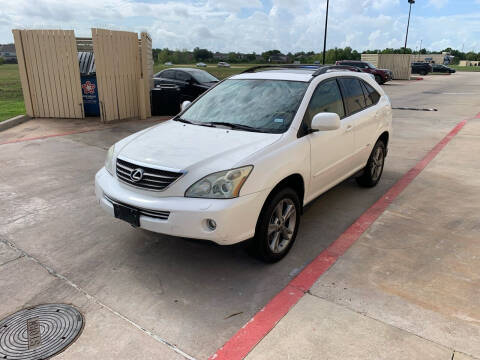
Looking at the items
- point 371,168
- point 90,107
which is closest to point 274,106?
point 371,168

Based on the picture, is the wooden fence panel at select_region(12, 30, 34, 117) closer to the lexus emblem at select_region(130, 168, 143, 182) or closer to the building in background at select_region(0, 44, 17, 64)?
the lexus emblem at select_region(130, 168, 143, 182)

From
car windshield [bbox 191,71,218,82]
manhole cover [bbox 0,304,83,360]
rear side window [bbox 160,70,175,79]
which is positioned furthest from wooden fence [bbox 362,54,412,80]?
manhole cover [bbox 0,304,83,360]

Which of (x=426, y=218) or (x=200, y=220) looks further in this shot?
(x=426, y=218)

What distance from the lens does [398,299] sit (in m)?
3.13

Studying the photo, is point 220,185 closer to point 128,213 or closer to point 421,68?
point 128,213

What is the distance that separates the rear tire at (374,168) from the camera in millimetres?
5551

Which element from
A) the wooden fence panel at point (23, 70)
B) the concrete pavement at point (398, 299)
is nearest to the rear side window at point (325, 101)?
the concrete pavement at point (398, 299)

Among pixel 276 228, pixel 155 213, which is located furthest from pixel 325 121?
pixel 155 213

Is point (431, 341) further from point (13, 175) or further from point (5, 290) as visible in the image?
point (13, 175)

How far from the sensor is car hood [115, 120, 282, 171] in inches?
128

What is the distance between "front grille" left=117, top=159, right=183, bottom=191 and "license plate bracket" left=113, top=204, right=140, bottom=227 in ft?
0.70

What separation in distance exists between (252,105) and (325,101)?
815 millimetres

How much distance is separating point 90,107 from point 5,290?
29.0ft

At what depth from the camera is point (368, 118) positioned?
202 inches
